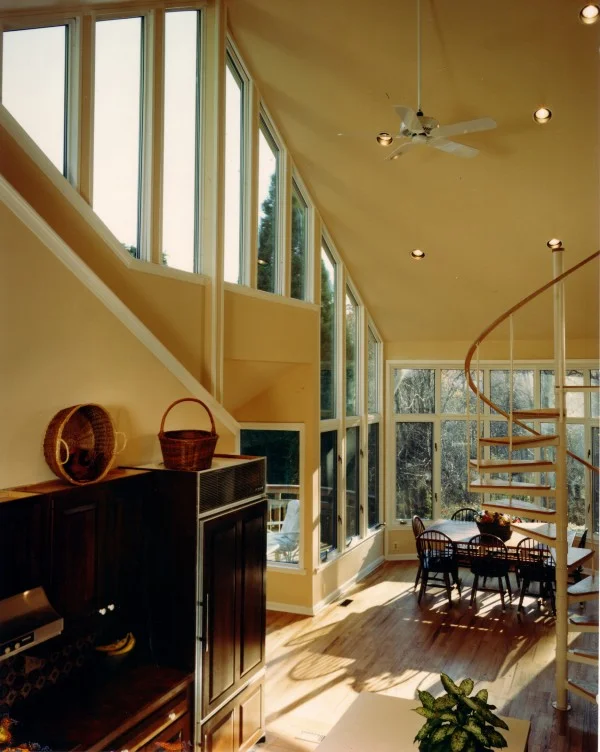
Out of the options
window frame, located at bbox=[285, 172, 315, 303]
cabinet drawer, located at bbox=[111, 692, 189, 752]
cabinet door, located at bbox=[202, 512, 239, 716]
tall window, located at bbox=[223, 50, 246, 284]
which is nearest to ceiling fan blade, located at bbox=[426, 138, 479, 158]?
tall window, located at bbox=[223, 50, 246, 284]

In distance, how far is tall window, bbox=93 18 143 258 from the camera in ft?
14.8

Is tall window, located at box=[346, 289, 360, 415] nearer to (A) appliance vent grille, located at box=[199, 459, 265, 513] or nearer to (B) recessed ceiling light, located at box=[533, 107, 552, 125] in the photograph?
(B) recessed ceiling light, located at box=[533, 107, 552, 125]

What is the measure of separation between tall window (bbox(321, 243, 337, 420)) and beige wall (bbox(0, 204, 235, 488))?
4.00 metres

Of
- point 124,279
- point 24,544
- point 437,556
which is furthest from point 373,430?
point 24,544

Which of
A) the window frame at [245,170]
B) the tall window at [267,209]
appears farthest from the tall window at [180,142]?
the tall window at [267,209]

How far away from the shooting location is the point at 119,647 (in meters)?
3.62

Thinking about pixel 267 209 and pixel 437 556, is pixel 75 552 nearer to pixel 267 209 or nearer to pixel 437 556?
pixel 267 209

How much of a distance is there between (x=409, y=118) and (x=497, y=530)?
5.03 m

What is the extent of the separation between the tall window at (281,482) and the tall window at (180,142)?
2595 millimetres

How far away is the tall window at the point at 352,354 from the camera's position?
28.4ft

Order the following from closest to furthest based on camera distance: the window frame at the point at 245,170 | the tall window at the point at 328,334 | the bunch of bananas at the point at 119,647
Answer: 1. the bunch of bananas at the point at 119,647
2. the window frame at the point at 245,170
3. the tall window at the point at 328,334

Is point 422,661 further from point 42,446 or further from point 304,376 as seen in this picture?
point 42,446

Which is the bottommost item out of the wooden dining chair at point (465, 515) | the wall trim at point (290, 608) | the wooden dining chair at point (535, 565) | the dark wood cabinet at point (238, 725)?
the wall trim at point (290, 608)

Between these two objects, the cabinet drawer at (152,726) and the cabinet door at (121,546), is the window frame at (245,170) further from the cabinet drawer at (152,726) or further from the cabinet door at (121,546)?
the cabinet drawer at (152,726)
